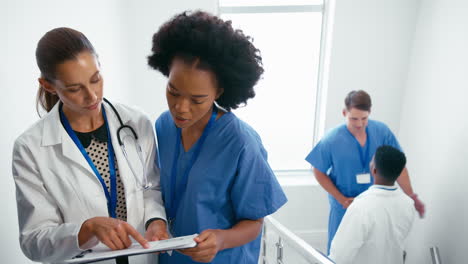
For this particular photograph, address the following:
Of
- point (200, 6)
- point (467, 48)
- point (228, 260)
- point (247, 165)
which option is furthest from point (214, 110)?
point (467, 48)

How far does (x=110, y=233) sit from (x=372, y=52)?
2631 millimetres

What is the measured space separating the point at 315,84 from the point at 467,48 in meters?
1.28

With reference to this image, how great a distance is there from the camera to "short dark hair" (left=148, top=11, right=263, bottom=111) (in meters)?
0.88

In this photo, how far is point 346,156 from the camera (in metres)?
2.15

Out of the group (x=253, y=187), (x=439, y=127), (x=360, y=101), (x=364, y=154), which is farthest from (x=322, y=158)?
(x=253, y=187)

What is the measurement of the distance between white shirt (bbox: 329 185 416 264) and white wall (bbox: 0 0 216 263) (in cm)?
141

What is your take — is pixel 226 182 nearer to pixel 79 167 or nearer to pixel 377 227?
pixel 79 167

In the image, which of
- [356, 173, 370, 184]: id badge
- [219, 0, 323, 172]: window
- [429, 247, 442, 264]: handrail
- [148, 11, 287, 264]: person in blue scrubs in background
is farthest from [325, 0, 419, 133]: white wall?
[148, 11, 287, 264]: person in blue scrubs in background

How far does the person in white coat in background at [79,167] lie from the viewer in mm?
789

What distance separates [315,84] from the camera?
10.2 ft

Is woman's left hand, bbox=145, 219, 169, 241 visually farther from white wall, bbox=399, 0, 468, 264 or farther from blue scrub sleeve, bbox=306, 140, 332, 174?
white wall, bbox=399, 0, 468, 264

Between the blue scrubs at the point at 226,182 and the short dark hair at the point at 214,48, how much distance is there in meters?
Answer: 0.16

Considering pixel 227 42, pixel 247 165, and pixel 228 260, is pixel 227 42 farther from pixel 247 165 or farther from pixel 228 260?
pixel 228 260

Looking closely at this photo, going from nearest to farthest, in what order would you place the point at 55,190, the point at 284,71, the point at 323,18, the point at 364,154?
the point at 55,190 < the point at 364,154 < the point at 323,18 < the point at 284,71
